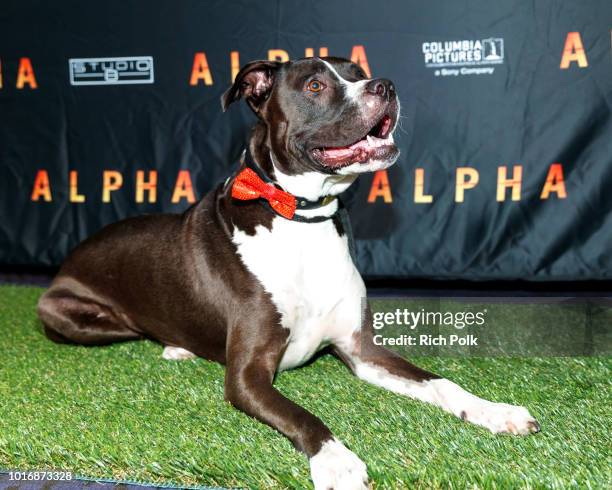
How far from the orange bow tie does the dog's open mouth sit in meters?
0.18

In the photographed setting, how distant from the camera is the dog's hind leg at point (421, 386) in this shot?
7.16 feet

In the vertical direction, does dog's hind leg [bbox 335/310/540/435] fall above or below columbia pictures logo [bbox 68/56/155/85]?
below

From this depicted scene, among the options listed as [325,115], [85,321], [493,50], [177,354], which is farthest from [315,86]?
[493,50]

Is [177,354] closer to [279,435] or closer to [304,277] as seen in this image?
[304,277]

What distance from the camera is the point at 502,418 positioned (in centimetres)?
219

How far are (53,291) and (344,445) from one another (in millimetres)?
1713

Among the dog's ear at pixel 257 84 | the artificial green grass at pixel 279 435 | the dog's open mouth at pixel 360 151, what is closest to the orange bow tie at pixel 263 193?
the dog's open mouth at pixel 360 151

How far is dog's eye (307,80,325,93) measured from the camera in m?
2.56

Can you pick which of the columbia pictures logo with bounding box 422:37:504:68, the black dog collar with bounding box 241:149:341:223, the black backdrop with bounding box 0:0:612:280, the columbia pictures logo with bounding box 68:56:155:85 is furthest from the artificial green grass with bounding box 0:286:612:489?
the columbia pictures logo with bounding box 68:56:155:85

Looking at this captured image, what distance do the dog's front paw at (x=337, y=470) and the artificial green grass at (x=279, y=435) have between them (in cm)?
4

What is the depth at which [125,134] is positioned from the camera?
13.8 feet

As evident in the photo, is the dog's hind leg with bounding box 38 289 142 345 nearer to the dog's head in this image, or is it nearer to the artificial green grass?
the artificial green grass

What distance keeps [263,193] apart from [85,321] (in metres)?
1.07

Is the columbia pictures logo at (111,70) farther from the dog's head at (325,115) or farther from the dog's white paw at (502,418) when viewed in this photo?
the dog's white paw at (502,418)
